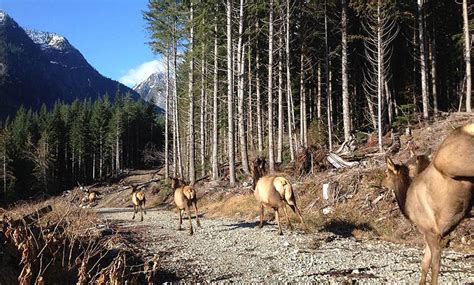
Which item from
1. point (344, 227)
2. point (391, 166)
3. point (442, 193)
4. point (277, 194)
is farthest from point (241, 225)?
point (442, 193)

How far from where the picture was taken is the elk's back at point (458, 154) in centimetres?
387

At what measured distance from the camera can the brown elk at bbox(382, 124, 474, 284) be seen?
3.97 m

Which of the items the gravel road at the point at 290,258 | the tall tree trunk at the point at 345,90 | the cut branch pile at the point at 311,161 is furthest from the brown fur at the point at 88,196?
the tall tree trunk at the point at 345,90

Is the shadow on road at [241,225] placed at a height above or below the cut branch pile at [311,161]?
below

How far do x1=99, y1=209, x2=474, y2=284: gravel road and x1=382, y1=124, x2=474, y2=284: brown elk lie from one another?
158 centimetres

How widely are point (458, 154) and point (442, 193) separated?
68cm

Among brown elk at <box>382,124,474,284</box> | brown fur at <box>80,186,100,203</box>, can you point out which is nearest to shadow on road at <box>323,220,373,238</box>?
brown elk at <box>382,124,474,284</box>

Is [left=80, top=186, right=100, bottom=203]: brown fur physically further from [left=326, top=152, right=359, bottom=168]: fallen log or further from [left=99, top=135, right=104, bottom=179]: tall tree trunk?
[left=99, top=135, right=104, bottom=179]: tall tree trunk

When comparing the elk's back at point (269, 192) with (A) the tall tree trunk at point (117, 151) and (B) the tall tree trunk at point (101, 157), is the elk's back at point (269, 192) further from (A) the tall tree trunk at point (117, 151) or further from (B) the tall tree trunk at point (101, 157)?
(B) the tall tree trunk at point (101, 157)

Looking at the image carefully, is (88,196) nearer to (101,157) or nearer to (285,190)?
(285,190)

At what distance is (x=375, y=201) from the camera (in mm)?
12172

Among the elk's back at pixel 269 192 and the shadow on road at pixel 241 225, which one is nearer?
the elk's back at pixel 269 192

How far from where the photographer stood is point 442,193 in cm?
447

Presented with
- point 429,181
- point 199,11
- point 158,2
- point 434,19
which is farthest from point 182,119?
point 429,181
